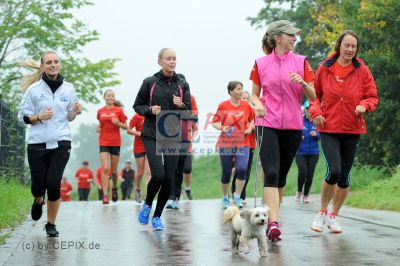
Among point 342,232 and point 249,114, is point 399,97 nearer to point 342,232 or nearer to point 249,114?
point 249,114

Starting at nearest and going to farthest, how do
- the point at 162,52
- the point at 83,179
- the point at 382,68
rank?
the point at 162,52 → the point at 382,68 → the point at 83,179

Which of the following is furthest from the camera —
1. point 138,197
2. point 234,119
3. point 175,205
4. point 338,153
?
point 138,197

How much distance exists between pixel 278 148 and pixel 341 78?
1.25 metres

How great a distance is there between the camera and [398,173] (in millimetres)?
16203

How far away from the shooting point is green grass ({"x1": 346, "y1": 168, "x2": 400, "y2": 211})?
13.9 m

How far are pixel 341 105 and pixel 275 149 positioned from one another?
1098mm

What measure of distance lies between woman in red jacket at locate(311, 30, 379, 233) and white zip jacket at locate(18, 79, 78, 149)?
2.77m

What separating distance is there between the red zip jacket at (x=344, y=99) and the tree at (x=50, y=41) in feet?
94.4

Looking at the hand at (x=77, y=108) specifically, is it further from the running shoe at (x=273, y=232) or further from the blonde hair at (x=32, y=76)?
the running shoe at (x=273, y=232)

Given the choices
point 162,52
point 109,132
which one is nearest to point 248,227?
point 162,52

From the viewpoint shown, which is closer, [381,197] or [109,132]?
[381,197]

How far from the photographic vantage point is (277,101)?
8.78 meters

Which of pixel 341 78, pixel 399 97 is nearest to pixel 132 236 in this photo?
pixel 341 78

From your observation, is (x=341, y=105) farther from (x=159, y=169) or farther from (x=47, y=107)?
(x=47, y=107)
